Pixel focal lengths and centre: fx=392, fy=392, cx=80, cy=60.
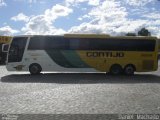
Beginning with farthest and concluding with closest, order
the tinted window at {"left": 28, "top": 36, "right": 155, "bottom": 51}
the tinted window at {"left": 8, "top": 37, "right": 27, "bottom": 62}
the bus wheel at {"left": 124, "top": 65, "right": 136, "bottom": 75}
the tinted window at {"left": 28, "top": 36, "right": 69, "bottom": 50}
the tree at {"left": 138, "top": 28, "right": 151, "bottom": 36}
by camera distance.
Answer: the tree at {"left": 138, "top": 28, "right": 151, "bottom": 36} → the bus wheel at {"left": 124, "top": 65, "right": 136, "bottom": 75} → the tinted window at {"left": 28, "top": 36, "right": 155, "bottom": 51} → the tinted window at {"left": 28, "top": 36, "right": 69, "bottom": 50} → the tinted window at {"left": 8, "top": 37, "right": 27, "bottom": 62}

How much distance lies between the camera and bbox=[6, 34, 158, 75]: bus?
2672 cm

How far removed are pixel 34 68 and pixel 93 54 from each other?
415cm

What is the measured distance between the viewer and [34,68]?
2655 cm

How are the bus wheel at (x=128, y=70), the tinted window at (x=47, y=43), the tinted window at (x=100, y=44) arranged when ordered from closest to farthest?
the tinted window at (x=47, y=43) → the tinted window at (x=100, y=44) → the bus wheel at (x=128, y=70)

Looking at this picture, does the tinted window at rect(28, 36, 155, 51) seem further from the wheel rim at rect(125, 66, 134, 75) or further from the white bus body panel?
the wheel rim at rect(125, 66, 134, 75)

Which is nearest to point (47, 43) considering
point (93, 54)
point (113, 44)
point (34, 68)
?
point (34, 68)

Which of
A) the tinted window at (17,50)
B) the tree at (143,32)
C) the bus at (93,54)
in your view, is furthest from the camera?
the tree at (143,32)

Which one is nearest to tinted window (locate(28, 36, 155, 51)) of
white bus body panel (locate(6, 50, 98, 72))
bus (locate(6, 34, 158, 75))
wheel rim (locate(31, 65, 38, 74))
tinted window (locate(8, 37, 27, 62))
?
bus (locate(6, 34, 158, 75))

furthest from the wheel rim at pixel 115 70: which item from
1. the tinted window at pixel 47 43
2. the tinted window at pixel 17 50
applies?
the tinted window at pixel 17 50

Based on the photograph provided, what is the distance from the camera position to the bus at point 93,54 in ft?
87.7

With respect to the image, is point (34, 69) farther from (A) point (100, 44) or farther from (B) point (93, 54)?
(A) point (100, 44)

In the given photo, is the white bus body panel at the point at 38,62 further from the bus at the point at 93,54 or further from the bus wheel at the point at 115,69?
the bus wheel at the point at 115,69

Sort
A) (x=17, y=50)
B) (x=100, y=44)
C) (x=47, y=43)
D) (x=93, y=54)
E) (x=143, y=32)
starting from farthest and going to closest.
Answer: (x=143, y=32)
(x=100, y=44)
(x=93, y=54)
(x=47, y=43)
(x=17, y=50)

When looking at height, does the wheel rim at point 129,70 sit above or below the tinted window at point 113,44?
below
